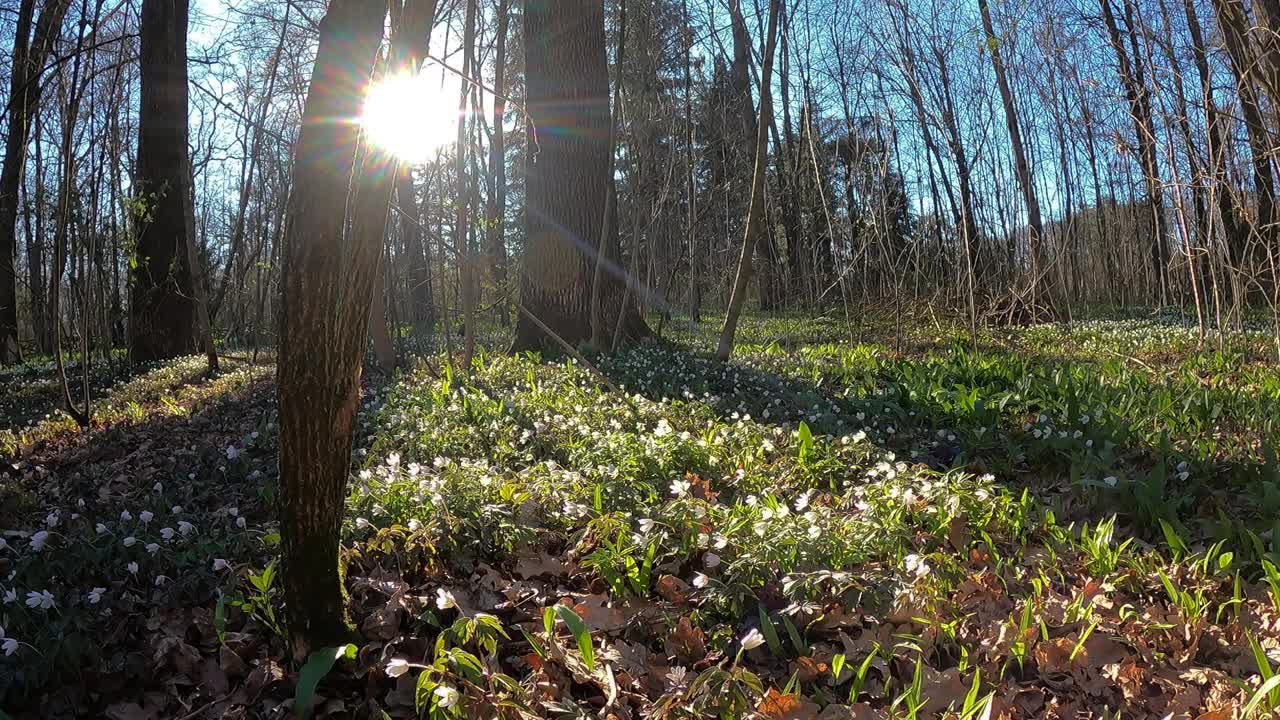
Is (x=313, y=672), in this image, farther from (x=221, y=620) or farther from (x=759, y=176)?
(x=759, y=176)

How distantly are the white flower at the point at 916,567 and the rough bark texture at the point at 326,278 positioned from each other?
1.74 m

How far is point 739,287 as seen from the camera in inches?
270

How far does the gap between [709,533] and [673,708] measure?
95 cm

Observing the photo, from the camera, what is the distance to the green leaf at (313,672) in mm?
1842

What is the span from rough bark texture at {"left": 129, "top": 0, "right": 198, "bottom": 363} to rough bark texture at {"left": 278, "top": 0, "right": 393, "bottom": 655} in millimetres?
9702

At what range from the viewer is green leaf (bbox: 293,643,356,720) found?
1.84 m

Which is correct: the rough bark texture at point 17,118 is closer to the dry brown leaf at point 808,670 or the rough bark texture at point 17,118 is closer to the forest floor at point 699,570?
the forest floor at point 699,570

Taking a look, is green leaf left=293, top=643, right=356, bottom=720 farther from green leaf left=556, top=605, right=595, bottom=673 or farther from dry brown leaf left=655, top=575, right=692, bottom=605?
dry brown leaf left=655, top=575, right=692, bottom=605

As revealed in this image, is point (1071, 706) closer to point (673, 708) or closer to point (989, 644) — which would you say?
point (989, 644)

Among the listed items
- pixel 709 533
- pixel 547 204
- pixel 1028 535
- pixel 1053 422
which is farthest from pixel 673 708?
pixel 547 204

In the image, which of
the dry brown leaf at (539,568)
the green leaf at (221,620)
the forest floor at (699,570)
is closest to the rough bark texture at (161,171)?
the forest floor at (699,570)

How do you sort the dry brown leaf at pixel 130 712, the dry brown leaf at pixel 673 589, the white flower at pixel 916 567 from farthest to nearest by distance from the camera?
the dry brown leaf at pixel 673 589
the white flower at pixel 916 567
the dry brown leaf at pixel 130 712

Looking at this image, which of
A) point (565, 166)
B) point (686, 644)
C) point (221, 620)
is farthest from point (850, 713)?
point (565, 166)

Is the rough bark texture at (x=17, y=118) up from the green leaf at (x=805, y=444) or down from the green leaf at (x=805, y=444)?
up
